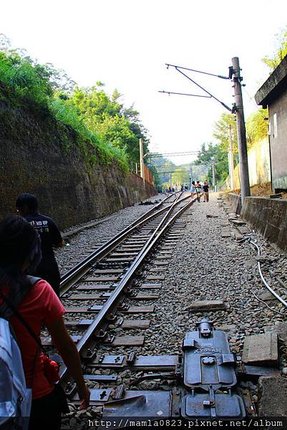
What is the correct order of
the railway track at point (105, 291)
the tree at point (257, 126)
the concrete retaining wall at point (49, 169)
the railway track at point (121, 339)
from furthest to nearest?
the tree at point (257, 126)
the concrete retaining wall at point (49, 169)
the railway track at point (105, 291)
the railway track at point (121, 339)

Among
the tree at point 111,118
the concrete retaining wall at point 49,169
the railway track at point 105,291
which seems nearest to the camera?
the railway track at point 105,291

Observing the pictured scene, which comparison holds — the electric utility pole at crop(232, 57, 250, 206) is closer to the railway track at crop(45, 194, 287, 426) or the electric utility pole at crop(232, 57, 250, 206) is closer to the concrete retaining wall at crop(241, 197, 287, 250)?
the concrete retaining wall at crop(241, 197, 287, 250)

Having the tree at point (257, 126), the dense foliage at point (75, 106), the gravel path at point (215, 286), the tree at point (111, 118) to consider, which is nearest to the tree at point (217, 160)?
the tree at point (111, 118)

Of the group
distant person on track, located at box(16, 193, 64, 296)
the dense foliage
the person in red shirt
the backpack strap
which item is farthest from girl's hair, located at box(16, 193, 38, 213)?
the dense foliage

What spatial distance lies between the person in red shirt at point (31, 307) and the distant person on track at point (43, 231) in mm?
2067

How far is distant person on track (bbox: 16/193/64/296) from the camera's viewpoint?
3848mm

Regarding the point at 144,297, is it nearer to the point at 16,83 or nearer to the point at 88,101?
the point at 16,83

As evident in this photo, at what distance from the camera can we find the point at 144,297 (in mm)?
5781

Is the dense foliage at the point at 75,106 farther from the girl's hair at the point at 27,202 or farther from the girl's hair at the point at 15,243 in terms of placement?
the girl's hair at the point at 15,243

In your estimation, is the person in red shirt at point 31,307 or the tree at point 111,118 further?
the tree at point 111,118

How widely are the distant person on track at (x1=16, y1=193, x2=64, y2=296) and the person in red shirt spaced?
207 cm

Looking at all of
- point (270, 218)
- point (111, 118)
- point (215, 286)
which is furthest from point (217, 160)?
point (215, 286)

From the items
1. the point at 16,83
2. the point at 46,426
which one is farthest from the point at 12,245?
the point at 16,83

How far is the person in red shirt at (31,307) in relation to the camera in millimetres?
1726
